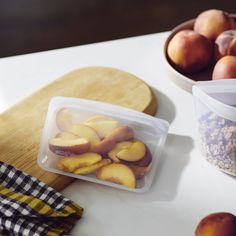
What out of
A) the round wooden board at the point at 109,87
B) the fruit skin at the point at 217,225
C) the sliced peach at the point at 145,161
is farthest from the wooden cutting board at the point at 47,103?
the fruit skin at the point at 217,225

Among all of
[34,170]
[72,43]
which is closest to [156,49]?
[34,170]

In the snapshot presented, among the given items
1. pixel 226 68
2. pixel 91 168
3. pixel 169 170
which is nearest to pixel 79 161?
pixel 91 168

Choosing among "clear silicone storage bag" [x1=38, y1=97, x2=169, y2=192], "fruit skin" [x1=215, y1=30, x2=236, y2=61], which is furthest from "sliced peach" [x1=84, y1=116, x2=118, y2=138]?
"fruit skin" [x1=215, y1=30, x2=236, y2=61]

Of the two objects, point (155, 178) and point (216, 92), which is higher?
point (216, 92)

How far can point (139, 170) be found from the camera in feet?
2.50

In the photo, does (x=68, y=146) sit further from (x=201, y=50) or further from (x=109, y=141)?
(x=201, y=50)

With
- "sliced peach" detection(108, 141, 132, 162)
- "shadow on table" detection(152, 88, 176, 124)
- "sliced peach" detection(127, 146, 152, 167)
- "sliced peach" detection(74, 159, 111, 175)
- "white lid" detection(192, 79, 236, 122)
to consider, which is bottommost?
"shadow on table" detection(152, 88, 176, 124)

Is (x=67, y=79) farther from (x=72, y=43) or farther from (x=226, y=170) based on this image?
(x=72, y=43)

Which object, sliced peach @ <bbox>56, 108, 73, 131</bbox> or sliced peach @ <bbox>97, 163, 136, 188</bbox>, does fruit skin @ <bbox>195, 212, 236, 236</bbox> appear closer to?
sliced peach @ <bbox>97, 163, 136, 188</bbox>

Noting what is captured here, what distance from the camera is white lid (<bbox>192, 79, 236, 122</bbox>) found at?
71 centimetres

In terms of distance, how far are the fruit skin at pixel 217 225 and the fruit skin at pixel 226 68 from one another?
28 cm

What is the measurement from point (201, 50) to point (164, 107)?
0.12 metres

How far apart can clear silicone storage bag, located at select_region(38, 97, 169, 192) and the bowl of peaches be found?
0.14 m

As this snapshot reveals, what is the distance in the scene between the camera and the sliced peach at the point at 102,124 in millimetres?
800
